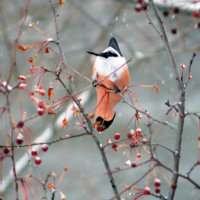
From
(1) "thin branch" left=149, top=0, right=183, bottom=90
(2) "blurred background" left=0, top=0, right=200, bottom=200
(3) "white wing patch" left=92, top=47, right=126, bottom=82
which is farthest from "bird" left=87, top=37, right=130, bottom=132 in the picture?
(2) "blurred background" left=0, top=0, right=200, bottom=200

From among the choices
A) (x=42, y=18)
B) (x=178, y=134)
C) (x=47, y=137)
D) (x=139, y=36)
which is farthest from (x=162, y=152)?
(x=178, y=134)

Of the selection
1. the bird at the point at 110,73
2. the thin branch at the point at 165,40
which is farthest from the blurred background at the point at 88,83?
the thin branch at the point at 165,40

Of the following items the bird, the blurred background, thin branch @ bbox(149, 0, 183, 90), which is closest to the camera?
thin branch @ bbox(149, 0, 183, 90)

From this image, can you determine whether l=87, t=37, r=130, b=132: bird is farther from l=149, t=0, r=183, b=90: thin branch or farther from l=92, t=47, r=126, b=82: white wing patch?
l=149, t=0, r=183, b=90: thin branch

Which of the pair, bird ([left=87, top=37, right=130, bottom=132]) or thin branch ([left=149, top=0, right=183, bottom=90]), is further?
bird ([left=87, top=37, right=130, bottom=132])

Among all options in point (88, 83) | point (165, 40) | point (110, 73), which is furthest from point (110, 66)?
point (88, 83)

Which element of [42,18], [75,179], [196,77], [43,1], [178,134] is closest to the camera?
[178,134]

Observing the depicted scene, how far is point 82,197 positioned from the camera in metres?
3.43

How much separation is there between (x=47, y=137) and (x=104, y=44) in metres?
1.18

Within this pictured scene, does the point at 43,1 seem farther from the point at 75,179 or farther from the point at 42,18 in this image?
the point at 75,179

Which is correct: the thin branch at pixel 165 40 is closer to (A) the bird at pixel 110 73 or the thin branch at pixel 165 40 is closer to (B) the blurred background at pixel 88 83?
(A) the bird at pixel 110 73

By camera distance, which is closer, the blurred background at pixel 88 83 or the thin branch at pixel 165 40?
the thin branch at pixel 165 40

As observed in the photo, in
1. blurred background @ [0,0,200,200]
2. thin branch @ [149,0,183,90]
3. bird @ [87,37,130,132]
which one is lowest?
thin branch @ [149,0,183,90]

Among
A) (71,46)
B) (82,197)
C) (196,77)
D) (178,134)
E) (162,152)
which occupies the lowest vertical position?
(178,134)
